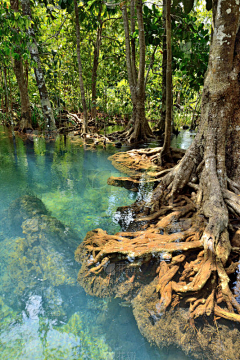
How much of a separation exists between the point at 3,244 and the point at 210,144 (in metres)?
3.04

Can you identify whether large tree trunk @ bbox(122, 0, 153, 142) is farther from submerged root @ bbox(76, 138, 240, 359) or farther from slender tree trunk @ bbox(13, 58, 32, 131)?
submerged root @ bbox(76, 138, 240, 359)

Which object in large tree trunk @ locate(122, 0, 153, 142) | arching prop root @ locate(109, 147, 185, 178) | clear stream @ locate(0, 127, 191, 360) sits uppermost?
large tree trunk @ locate(122, 0, 153, 142)

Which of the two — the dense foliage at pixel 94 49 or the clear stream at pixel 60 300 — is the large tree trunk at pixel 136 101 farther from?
the clear stream at pixel 60 300

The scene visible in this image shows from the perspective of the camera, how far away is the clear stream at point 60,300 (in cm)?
162

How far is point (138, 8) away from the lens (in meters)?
6.00

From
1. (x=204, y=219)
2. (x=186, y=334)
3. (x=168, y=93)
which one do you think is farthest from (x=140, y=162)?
(x=186, y=334)

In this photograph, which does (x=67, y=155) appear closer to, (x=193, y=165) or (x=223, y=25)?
(x=193, y=165)

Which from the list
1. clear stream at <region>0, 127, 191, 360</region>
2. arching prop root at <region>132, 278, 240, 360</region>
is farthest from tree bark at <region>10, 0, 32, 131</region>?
arching prop root at <region>132, 278, 240, 360</region>

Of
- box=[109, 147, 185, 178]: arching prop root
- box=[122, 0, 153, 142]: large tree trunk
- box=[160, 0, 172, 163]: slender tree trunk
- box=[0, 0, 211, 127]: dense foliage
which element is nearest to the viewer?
box=[160, 0, 172, 163]: slender tree trunk

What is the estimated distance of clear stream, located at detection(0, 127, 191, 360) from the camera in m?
1.62

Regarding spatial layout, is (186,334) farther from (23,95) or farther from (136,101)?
A: (23,95)

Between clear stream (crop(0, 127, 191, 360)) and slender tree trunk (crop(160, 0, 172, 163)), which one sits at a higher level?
slender tree trunk (crop(160, 0, 172, 163))

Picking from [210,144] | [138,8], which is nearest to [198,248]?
[210,144]

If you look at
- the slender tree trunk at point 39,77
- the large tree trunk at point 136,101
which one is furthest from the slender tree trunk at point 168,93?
the slender tree trunk at point 39,77
